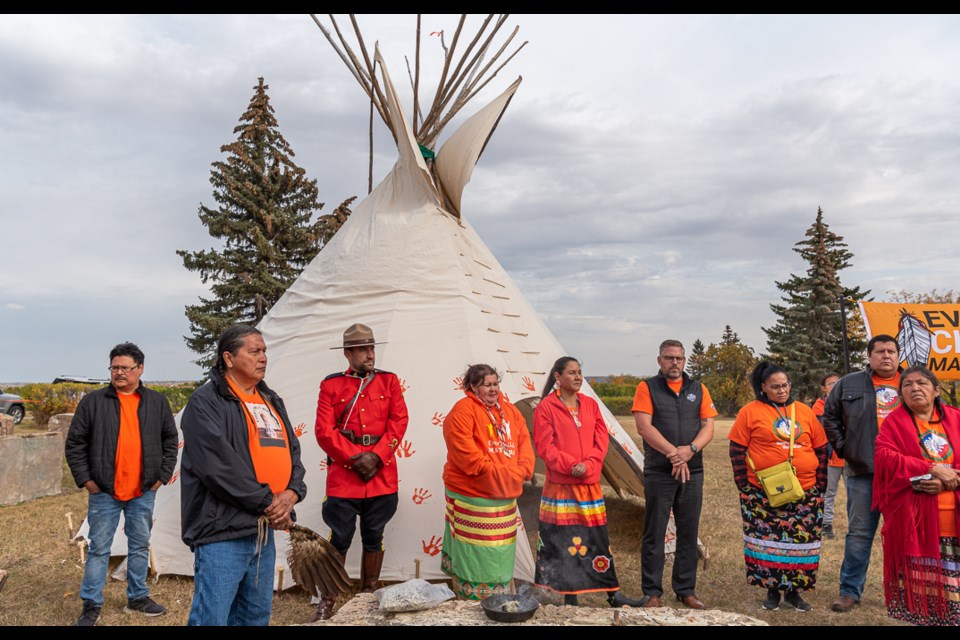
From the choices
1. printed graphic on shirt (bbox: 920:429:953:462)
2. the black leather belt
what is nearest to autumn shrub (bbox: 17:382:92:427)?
the black leather belt

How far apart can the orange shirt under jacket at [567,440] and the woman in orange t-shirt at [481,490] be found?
149mm

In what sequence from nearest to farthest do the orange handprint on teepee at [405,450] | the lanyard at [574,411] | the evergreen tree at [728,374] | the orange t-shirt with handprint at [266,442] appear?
the orange t-shirt with handprint at [266,442]
the lanyard at [574,411]
the orange handprint on teepee at [405,450]
the evergreen tree at [728,374]

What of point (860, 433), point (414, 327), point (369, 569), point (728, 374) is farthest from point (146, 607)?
point (728, 374)

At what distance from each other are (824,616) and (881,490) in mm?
787

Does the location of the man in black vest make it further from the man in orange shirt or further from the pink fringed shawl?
the man in orange shirt

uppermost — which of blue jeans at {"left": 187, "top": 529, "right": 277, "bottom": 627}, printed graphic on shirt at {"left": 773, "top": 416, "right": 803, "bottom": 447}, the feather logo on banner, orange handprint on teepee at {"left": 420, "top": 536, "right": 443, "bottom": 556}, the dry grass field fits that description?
the feather logo on banner

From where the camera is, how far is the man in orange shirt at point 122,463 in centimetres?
354

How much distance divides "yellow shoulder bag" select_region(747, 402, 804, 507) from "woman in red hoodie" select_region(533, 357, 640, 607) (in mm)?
918

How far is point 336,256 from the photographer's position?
18.2 feet

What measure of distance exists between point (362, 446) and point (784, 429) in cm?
237

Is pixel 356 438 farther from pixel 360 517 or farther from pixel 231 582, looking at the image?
pixel 231 582

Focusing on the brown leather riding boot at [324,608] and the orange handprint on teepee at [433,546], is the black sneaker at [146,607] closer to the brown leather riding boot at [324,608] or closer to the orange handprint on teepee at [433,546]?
the brown leather riding boot at [324,608]

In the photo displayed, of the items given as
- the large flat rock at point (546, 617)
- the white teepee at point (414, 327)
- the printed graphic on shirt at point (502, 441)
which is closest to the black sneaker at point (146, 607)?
the white teepee at point (414, 327)

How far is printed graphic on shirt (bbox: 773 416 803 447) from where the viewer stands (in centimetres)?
381
